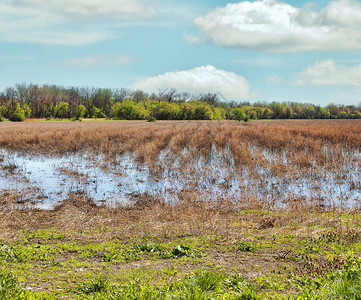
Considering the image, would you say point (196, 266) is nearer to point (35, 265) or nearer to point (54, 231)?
point (35, 265)

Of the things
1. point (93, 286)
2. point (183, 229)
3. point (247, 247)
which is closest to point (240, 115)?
point (183, 229)

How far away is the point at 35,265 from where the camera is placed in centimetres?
558

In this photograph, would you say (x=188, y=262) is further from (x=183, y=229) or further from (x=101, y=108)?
(x=101, y=108)

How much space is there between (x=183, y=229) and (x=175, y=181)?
635 cm

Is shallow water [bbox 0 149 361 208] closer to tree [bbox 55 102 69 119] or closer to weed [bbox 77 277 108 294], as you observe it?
weed [bbox 77 277 108 294]

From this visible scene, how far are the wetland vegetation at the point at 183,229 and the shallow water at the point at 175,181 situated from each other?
6 centimetres

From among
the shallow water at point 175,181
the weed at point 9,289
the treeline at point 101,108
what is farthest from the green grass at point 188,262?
the treeline at point 101,108

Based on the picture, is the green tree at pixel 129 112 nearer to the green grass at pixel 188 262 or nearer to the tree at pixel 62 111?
the tree at pixel 62 111

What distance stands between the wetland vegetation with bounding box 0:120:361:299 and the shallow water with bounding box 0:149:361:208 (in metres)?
0.06

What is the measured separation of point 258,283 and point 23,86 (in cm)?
13808

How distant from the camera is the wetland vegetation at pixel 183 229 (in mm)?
4660

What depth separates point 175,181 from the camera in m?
14.0

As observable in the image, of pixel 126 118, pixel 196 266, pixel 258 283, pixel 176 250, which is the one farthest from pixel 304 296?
pixel 126 118

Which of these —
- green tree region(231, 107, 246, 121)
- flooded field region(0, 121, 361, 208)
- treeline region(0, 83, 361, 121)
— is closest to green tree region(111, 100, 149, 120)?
treeline region(0, 83, 361, 121)
